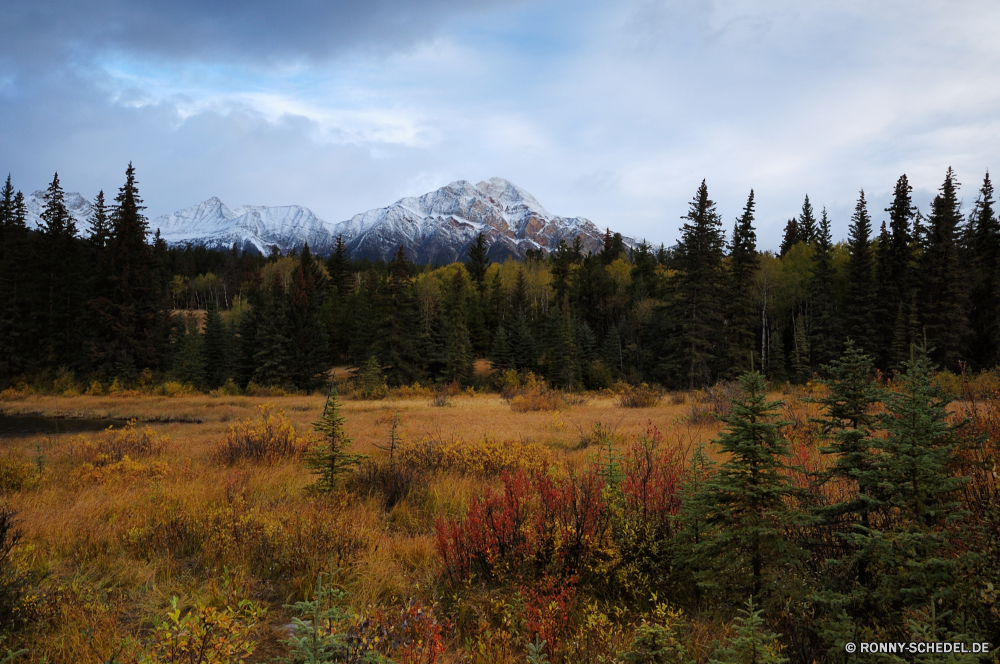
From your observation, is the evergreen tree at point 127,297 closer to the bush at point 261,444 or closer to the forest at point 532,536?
the forest at point 532,536

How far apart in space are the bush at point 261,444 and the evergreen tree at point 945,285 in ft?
141

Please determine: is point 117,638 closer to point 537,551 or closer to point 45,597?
point 45,597

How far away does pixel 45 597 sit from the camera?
3488 millimetres

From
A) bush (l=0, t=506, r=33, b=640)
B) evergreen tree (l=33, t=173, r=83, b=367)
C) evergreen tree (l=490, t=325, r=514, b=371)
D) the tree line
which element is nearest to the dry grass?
bush (l=0, t=506, r=33, b=640)

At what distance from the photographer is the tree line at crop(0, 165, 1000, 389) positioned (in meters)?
33.5

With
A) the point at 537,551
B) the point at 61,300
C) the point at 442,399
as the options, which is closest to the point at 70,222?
the point at 61,300

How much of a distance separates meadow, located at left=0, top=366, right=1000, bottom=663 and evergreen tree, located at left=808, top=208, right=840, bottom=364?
3963 cm

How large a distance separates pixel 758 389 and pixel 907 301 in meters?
46.4

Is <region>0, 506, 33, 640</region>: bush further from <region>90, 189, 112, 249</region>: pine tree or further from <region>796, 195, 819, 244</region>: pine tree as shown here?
<region>796, 195, 819, 244</region>: pine tree

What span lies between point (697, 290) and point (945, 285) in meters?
20.5

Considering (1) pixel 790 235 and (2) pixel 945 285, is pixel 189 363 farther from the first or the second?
(1) pixel 790 235

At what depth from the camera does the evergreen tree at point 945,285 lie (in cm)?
3359

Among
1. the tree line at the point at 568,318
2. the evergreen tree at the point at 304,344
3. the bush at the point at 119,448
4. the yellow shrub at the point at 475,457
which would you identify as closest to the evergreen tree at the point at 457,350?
the tree line at the point at 568,318

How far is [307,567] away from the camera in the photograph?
14.4 ft
